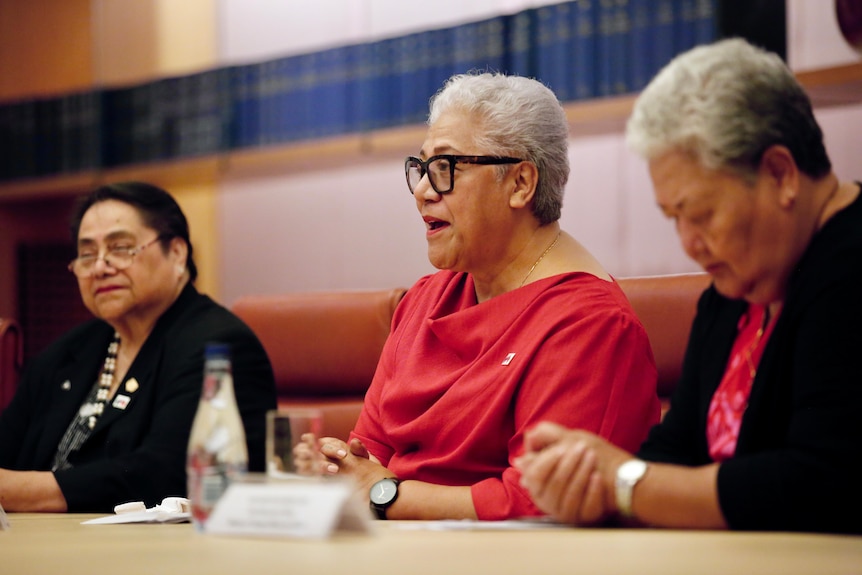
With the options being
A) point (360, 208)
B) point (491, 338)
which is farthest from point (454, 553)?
point (360, 208)

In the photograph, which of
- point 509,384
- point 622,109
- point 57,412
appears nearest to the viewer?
point 509,384

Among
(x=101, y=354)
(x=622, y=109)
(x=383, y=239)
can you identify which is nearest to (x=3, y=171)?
(x=383, y=239)

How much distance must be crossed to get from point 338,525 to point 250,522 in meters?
0.10

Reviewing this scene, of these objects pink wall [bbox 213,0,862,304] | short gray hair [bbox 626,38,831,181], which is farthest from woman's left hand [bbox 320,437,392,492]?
pink wall [bbox 213,0,862,304]

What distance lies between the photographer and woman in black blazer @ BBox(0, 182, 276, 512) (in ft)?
7.64

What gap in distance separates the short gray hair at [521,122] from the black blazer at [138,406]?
0.81 m

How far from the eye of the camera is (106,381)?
2.75 metres

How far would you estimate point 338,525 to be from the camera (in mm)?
1198

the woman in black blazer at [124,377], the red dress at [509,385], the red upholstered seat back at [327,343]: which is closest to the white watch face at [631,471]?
the red dress at [509,385]

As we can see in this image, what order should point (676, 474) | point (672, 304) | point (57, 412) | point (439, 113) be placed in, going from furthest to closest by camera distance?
point (57, 412) < point (672, 304) < point (439, 113) < point (676, 474)

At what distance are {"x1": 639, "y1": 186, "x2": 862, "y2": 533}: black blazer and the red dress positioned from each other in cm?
50

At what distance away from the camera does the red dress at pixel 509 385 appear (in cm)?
186

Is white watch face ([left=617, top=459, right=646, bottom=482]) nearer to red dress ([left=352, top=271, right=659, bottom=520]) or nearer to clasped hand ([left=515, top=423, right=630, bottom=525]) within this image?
clasped hand ([left=515, top=423, right=630, bottom=525])

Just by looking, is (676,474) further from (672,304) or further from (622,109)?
(622,109)
